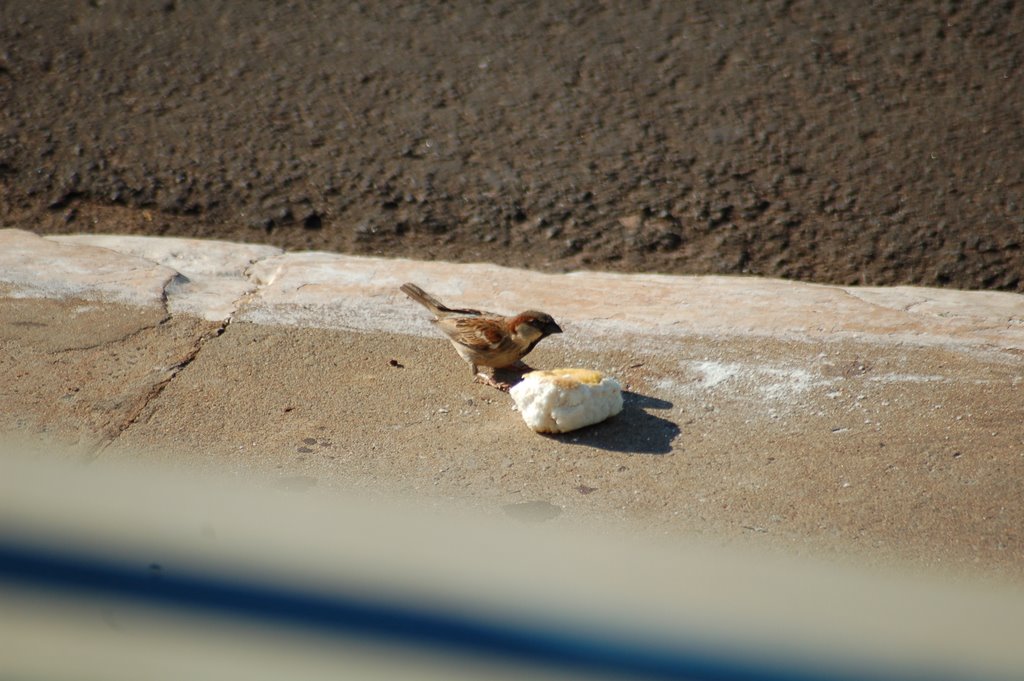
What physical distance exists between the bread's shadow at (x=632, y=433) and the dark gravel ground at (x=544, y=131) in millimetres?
1973

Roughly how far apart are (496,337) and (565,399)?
23.8 inches

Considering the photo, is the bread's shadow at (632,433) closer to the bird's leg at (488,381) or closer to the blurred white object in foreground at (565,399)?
the blurred white object in foreground at (565,399)

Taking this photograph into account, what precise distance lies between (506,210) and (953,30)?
3.56 meters

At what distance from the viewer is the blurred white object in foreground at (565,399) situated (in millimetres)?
4324

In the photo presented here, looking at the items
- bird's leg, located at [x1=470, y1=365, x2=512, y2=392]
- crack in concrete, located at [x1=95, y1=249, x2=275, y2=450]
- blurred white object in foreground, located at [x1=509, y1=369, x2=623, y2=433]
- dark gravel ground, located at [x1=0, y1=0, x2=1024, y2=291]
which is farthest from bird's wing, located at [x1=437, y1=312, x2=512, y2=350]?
dark gravel ground, located at [x1=0, y1=0, x2=1024, y2=291]

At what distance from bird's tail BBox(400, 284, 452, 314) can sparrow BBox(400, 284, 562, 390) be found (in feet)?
0.55

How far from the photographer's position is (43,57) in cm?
768

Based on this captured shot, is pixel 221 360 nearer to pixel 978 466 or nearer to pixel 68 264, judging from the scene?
pixel 68 264

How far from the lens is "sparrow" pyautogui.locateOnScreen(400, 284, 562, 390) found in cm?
480

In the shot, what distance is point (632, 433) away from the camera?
4457 mm

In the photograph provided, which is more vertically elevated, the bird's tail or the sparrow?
the bird's tail

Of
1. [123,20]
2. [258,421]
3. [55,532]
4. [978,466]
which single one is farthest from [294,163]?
[978,466]

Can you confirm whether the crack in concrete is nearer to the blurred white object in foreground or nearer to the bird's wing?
the bird's wing

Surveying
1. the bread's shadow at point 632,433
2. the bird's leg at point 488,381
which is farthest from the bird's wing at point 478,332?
the bread's shadow at point 632,433
